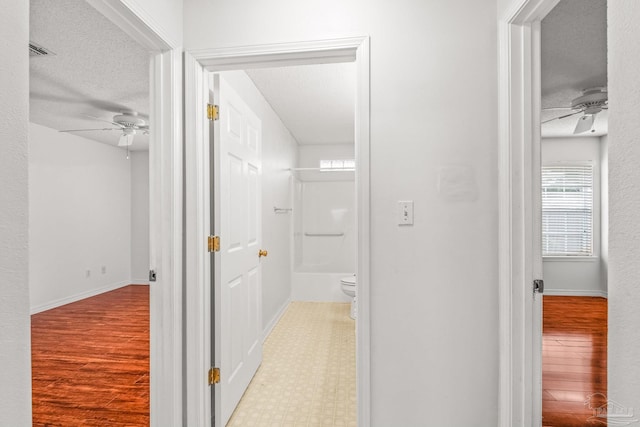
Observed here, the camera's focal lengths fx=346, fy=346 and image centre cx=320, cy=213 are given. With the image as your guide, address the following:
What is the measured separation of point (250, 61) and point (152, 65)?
1.51 ft

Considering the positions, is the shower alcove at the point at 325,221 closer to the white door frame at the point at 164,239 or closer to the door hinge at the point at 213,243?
the door hinge at the point at 213,243

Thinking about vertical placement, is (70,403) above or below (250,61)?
below

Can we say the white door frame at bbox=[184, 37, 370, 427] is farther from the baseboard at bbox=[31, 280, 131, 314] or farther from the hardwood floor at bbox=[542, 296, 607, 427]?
the baseboard at bbox=[31, 280, 131, 314]

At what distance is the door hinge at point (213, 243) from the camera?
180 cm

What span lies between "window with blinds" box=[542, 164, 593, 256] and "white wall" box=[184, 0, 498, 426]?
4432 millimetres

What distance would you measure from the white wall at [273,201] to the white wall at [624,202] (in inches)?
90.8

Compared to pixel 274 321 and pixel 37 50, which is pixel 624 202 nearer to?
pixel 37 50

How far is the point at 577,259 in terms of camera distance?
17.0ft

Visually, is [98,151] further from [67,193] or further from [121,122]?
[121,122]

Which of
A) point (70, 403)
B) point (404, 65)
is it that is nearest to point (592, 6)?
point (404, 65)

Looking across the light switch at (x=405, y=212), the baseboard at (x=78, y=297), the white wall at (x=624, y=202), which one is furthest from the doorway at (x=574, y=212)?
the baseboard at (x=78, y=297)

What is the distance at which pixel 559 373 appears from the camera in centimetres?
269

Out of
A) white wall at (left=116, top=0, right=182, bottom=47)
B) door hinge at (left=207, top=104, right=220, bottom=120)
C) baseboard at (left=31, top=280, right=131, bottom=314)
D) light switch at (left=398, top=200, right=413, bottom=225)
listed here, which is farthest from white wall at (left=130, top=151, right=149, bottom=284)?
light switch at (left=398, top=200, right=413, bottom=225)

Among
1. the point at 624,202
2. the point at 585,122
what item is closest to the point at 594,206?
the point at 585,122
